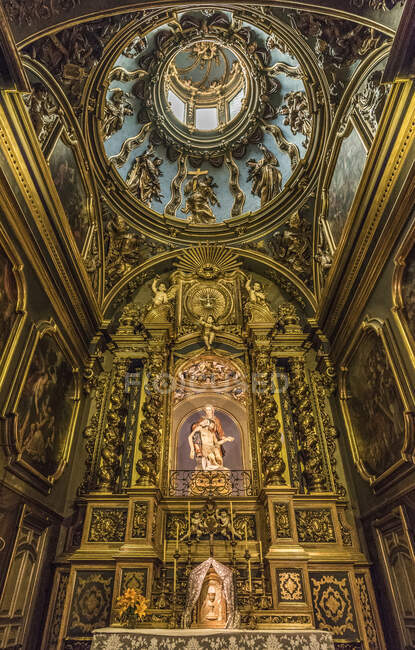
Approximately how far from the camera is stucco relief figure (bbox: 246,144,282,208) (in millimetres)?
12305

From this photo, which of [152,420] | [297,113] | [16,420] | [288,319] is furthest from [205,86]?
[16,420]

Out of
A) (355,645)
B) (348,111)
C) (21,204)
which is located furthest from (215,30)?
(355,645)

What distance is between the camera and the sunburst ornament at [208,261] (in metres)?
12.5

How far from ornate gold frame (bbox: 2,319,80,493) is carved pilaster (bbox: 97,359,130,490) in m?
0.80

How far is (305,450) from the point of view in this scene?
9.10 metres

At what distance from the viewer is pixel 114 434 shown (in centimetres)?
939

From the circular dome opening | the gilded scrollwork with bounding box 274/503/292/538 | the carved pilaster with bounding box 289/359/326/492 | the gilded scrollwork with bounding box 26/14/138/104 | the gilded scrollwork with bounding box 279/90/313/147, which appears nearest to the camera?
the gilded scrollwork with bounding box 26/14/138/104

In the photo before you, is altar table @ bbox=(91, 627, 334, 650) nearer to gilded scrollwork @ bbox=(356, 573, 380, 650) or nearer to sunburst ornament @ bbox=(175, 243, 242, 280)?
gilded scrollwork @ bbox=(356, 573, 380, 650)

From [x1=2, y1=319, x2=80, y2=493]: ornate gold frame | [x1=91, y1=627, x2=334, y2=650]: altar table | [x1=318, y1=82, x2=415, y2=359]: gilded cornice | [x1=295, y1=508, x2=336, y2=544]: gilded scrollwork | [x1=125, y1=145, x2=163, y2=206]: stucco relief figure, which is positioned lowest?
[x1=91, y1=627, x2=334, y2=650]: altar table

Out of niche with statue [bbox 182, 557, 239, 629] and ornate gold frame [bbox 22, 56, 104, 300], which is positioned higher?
ornate gold frame [bbox 22, 56, 104, 300]

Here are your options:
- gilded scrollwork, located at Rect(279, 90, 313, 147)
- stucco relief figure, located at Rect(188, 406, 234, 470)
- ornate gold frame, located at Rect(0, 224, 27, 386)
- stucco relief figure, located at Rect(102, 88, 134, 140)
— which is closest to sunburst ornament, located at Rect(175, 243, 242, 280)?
gilded scrollwork, located at Rect(279, 90, 313, 147)

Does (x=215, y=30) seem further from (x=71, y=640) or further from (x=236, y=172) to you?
(x=71, y=640)

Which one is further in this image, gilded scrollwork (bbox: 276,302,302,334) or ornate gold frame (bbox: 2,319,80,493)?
gilded scrollwork (bbox: 276,302,302,334)

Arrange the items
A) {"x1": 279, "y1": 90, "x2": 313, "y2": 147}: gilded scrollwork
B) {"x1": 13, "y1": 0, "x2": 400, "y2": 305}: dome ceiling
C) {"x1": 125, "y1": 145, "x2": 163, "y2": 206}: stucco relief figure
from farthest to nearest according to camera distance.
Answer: {"x1": 125, "y1": 145, "x2": 163, "y2": 206}: stucco relief figure < {"x1": 279, "y1": 90, "x2": 313, "y2": 147}: gilded scrollwork < {"x1": 13, "y1": 0, "x2": 400, "y2": 305}: dome ceiling
